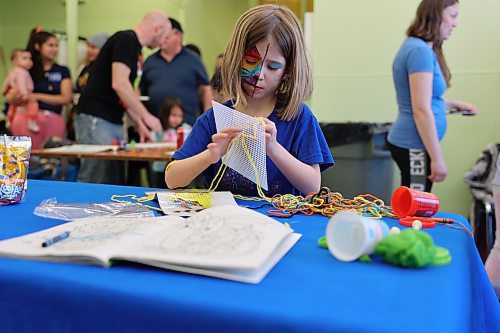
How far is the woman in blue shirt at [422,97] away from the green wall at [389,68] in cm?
112

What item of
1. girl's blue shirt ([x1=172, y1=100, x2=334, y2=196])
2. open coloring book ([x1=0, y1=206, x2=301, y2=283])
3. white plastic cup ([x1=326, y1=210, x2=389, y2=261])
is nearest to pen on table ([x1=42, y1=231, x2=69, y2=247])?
open coloring book ([x1=0, y1=206, x2=301, y2=283])

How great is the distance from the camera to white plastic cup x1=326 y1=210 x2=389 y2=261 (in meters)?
0.61

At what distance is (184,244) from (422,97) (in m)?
1.38

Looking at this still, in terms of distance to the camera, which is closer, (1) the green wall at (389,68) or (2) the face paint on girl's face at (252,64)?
(2) the face paint on girl's face at (252,64)

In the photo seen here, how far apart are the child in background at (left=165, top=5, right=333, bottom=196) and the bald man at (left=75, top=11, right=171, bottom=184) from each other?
138 centimetres

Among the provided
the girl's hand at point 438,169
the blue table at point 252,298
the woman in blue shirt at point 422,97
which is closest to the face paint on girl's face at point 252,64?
the blue table at point 252,298

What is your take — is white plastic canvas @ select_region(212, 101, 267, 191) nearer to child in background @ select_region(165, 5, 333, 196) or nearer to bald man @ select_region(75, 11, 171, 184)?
child in background @ select_region(165, 5, 333, 196)

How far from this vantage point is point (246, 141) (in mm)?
1030

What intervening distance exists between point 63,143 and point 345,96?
183 cm

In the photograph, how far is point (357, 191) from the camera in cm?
273

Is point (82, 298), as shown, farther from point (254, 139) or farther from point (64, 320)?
point (254, 139)

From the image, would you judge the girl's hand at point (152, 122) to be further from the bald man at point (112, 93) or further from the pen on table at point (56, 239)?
the pen on table at point (56, 239)

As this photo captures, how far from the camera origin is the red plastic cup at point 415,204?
0.90 m

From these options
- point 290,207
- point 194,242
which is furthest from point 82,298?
point 290,207
